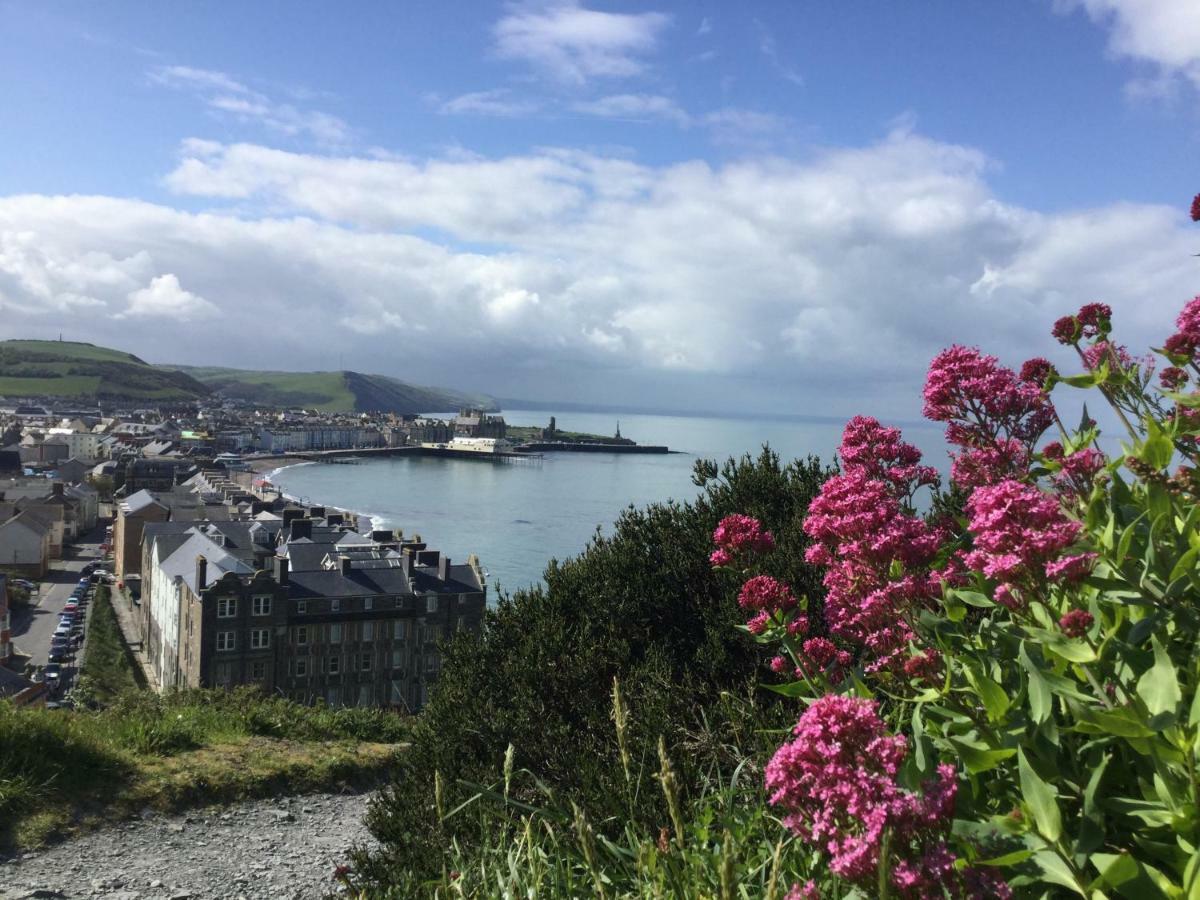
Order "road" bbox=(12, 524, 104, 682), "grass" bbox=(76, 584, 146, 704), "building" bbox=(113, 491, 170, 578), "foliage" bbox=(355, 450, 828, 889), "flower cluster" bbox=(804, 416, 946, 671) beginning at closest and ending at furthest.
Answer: "flower cluster" bbox=(804, 416, 946, 671)
"foliage" bbox=(355, 450, 828, 889)
"grass" bbox=(76, 584, 146, 704)
"road" bbox=(12, 524, 104, 682)
"building" bbox=(113, 491, 170, 578)

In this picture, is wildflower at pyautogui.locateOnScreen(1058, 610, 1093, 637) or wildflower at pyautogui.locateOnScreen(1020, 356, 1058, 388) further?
wildflower at pyautogui.locateOnScreen(1020, 356, 1058, 388)

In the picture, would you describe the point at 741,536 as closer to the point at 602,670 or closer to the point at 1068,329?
the point at 1068,329

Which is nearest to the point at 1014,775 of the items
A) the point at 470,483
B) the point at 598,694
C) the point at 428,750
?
the point at 598,694

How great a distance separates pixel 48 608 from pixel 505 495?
2229 inches

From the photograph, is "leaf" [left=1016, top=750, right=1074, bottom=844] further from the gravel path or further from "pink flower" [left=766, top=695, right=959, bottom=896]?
the gravel path

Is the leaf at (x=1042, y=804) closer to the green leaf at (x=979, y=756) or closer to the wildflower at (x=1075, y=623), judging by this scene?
the green leaf at (x=979, y=756)

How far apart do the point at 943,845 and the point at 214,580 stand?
31665 mm

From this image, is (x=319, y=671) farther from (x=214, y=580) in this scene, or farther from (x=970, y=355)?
(x=970, y=355)

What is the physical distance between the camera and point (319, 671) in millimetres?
31734

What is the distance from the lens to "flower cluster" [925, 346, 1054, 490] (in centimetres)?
350

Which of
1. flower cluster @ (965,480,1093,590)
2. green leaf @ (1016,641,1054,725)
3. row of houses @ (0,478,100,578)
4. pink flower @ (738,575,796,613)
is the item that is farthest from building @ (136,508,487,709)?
green leaf @ (1016,641,1054,725)

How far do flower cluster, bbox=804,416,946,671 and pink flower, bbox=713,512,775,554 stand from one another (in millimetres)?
295

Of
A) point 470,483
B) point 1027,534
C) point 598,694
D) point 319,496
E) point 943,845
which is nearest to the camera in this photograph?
point 943,845

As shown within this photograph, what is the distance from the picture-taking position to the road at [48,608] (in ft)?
125
